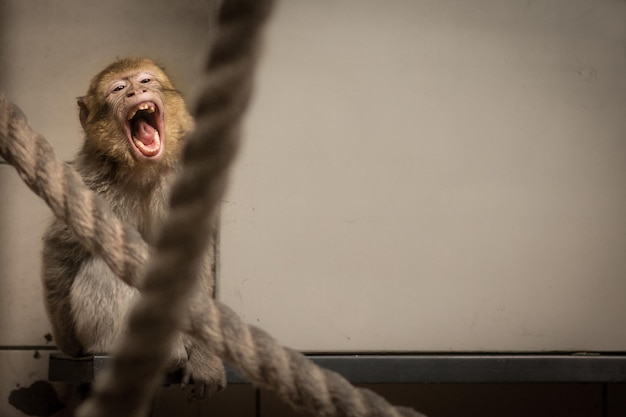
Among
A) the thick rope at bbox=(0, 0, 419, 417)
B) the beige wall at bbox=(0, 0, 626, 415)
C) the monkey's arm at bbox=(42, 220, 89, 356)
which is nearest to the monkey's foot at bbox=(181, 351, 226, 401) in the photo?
the beige wall at bbox=(0, 0, 626, 415)

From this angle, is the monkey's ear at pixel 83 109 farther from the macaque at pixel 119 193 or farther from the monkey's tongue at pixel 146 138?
the monkey's tongue at pixel 146 138

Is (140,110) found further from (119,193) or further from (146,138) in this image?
(119,193)

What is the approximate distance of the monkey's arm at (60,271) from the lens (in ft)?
6.04

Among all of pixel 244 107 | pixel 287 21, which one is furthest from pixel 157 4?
pixel 244 107

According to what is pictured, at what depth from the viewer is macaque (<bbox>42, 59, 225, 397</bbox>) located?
5.89ft

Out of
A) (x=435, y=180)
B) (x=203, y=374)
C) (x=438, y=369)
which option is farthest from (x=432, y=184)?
(x=203, y=374)

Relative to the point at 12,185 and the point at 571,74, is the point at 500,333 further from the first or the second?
the point at 12,185

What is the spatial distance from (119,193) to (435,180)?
81 centimetres

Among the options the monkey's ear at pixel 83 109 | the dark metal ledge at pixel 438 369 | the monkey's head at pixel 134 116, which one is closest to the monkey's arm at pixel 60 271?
the dark metal ledge at pixel 438 369

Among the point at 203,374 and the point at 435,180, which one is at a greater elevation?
the point at 435,180

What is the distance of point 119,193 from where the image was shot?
194 centimetres

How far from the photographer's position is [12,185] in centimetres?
245

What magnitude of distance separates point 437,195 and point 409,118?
0.69ft

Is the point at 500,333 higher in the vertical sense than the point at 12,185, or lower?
lower
